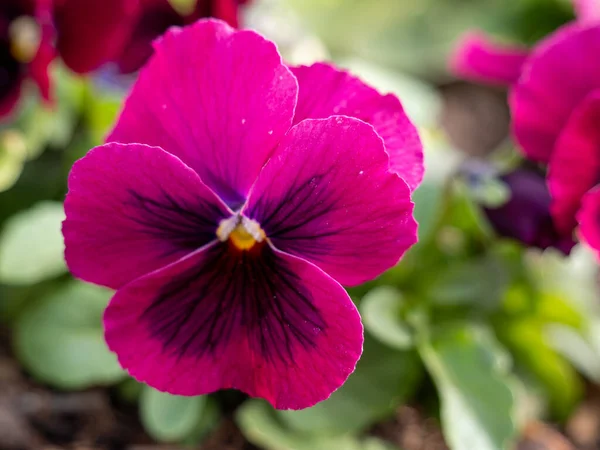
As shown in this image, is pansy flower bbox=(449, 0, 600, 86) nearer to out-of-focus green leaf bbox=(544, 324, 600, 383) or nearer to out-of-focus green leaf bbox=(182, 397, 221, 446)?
out-of-focus green leaf bbox=(544, 324, 600, 383)

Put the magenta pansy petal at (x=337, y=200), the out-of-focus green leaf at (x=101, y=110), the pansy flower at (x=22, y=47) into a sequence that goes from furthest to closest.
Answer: the out-of-focus green leaf at (x=101, y=110)
the pansy flower at (x=22, y=47)
the magenta pansy petal at (x=337, y=200)

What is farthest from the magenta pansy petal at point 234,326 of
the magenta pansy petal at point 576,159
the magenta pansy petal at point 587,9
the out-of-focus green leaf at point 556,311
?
the magenta pansy petal at point 587,9

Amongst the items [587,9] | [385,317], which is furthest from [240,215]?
[587,9]

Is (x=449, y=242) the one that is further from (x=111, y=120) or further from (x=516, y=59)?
(x=111, y=120)

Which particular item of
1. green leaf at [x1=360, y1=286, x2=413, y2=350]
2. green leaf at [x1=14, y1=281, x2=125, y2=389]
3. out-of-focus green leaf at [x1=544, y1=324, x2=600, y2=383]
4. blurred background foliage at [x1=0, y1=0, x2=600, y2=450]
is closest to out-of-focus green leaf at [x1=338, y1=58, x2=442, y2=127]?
blurred background foliage at [x1=0, y1=0, x2=600, y2=450]

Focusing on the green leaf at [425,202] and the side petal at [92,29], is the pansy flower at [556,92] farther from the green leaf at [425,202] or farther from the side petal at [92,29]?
the side petal at [92,29]

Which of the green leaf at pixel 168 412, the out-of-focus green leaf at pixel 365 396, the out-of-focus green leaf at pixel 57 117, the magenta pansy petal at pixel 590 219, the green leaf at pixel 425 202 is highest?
the magenta pansy petal at pixel 590 219

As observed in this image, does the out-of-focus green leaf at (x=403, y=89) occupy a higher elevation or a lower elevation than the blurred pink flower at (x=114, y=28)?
lower

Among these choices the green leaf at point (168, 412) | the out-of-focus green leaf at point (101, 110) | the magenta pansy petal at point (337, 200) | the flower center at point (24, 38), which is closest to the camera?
the magenta pansy petal at point (337, 200)
